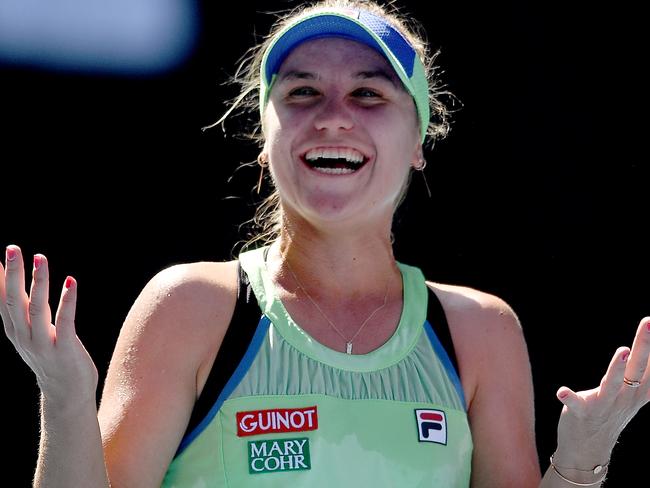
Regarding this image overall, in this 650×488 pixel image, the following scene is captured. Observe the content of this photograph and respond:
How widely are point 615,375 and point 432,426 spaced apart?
0.37 metres

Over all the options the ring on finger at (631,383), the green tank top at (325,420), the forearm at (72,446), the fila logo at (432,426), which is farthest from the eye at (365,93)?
the forearm at (72,446)

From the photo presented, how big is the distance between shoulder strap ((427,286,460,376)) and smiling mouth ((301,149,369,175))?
0.35 meters

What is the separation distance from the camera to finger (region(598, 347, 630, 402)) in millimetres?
1887

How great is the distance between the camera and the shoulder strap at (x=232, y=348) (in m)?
1.98

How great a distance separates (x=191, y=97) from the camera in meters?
3.39

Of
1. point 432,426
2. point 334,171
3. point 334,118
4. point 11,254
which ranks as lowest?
point 432,426

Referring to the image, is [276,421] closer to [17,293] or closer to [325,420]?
[325,420]

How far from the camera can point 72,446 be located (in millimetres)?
1754

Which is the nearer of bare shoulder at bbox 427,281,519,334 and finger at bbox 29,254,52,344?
finger at bbox 29,254,52,344

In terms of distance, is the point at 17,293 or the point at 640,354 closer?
the point at 17,293

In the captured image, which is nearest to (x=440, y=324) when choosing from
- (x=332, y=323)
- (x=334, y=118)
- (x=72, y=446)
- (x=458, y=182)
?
(x=332, y=323)

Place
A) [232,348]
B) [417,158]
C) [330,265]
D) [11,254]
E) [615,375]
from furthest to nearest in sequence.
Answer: [417,158], [330,265], [232,348], [615,375], [11,254]

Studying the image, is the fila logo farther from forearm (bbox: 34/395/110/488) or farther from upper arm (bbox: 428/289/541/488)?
forearm (bbox: 34/395/110/488)

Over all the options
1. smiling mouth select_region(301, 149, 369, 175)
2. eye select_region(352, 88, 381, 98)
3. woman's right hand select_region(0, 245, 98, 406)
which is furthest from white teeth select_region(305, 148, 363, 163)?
woman's right hand select_region(0, 245, 98, 406)
